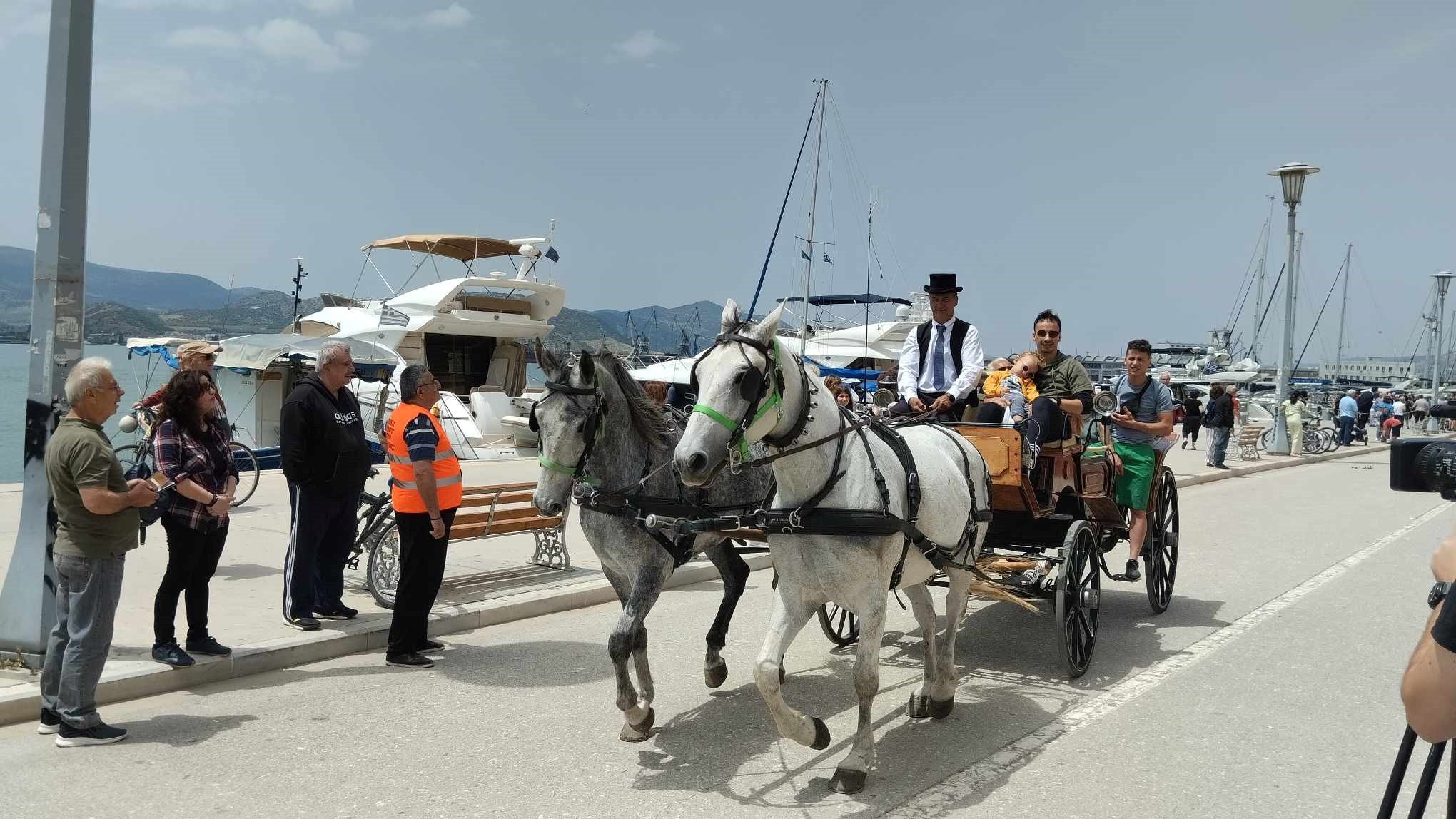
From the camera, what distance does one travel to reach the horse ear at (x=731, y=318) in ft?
14.0

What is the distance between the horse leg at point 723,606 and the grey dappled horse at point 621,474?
24mm

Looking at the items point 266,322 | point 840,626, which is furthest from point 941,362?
point 266,322

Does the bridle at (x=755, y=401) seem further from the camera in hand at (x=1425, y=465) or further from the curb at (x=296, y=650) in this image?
the camera in hand at (x=1425, y=465)

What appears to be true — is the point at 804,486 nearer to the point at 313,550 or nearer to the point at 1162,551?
the point at 313,550

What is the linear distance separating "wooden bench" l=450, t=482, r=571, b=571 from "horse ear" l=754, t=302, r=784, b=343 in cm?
401

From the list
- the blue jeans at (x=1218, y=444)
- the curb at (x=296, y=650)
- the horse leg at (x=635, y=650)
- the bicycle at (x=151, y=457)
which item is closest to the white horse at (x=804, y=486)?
the horse leg at (x=635, y=650)

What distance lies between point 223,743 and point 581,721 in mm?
1811

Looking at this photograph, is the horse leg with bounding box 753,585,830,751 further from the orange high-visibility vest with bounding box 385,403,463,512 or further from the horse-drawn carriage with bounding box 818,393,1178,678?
the orange high-visibility vest with bounding box 385,403,463,512

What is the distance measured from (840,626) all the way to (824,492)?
2.98 metres

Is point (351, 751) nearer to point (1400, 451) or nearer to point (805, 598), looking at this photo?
point (805, 598)

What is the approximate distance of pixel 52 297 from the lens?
5.75m

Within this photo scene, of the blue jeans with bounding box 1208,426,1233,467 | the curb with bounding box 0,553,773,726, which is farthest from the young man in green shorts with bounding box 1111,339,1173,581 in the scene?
the blue jeans with bounding box 1208,426,1233,467

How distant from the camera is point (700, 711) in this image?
5.64m

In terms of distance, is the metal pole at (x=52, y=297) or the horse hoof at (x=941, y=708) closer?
the horse hoof at (x=941, y=708)
